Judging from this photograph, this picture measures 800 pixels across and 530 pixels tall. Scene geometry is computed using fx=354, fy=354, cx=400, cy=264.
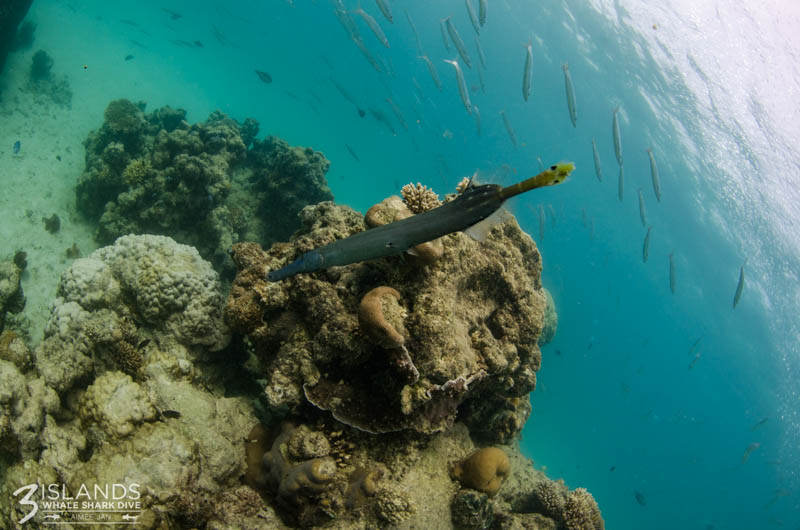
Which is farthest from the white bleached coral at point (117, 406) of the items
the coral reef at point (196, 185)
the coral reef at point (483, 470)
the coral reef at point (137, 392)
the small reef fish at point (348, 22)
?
the small reef fish at point (348, 22)

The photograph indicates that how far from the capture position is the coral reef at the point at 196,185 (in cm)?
896

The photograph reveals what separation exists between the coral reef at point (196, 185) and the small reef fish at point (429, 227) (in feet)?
21.5

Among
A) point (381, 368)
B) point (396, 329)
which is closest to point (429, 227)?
point (396, 329)

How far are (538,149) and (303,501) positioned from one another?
63651 millimetres

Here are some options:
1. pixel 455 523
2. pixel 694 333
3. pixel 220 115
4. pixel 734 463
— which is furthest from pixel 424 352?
pixel 734 463

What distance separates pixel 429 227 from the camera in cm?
293

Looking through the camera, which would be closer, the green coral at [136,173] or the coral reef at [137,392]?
the coral reef at [137,392]

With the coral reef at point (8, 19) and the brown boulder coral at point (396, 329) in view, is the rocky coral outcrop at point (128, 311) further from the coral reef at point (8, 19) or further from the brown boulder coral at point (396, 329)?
the coral reef at point (8, 19)

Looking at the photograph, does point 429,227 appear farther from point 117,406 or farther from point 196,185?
point 196,185

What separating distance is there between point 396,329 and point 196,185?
322 inches

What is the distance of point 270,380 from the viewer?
12.1 ft

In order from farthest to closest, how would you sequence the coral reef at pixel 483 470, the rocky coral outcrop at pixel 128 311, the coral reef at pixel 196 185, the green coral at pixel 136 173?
the green coral at pixel 136 173
the coral reef at pixel 196 185
the rocky coral outcrop at pixel 128 311
the coral reef at pixel 483 470

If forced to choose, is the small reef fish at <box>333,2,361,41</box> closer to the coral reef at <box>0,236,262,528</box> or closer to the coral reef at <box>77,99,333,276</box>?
the coral reef at <box>77,99,333,276</box>

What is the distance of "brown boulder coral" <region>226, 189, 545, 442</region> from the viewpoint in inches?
136
